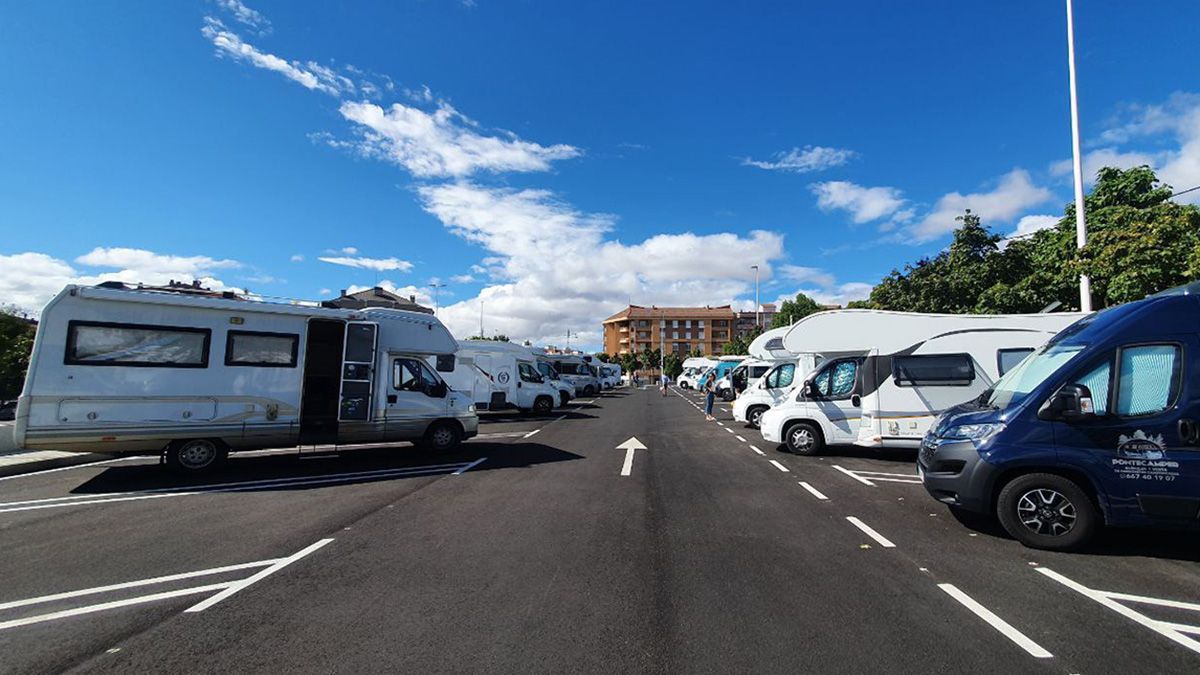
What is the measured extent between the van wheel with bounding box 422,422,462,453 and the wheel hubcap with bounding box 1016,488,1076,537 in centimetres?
985

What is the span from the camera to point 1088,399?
534 centimetres

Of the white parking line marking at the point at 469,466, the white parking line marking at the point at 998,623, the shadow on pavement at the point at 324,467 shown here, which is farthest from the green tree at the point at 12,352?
the white parking line marking at the point at 998,623

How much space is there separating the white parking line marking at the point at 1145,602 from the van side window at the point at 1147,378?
184 cm

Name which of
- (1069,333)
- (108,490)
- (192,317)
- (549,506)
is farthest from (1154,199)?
(108,490)

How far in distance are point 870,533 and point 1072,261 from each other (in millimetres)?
11805

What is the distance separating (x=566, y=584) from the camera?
14.6ft

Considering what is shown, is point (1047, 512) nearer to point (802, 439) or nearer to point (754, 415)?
point (802, 439)

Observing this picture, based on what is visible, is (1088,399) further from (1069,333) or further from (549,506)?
(549,506)

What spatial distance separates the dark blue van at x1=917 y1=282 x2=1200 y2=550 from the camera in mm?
4988

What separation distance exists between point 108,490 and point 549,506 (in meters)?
6.89

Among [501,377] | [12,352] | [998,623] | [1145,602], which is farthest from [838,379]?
[12,352]

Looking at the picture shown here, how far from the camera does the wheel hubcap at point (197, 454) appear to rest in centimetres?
945

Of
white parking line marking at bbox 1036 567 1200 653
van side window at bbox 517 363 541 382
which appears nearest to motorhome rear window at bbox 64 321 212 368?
white parking line marking at bbox 1036 567 1200 653

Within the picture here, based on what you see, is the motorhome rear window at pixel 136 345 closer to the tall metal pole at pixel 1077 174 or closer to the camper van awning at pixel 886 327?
the camper van awning at pixel 886 327
